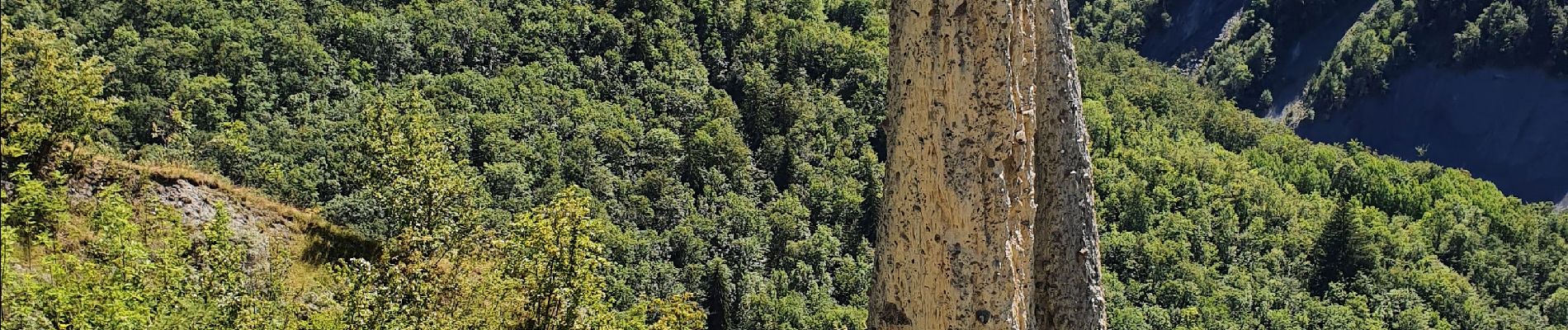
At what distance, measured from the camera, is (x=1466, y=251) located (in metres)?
66.1

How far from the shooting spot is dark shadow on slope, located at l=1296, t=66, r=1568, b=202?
10375 cm

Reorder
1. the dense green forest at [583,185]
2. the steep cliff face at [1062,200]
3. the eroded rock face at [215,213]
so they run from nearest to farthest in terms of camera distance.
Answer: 1. the steep cliff face at [1062,200]
2. the dense green forest at [583,185]
3. the eroded rock face at [215,213]

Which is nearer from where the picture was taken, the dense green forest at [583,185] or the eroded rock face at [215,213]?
the dense green forest at [583,185]

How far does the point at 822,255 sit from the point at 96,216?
3568 centimetres

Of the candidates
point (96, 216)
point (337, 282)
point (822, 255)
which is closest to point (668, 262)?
point (822, 255)

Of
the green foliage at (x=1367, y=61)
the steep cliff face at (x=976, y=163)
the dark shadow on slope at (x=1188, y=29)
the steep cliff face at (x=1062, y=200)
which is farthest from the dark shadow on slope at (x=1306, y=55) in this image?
the steep cliff face at (x=976, y=163)

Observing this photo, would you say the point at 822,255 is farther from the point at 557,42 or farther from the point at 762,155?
the point at 557,42

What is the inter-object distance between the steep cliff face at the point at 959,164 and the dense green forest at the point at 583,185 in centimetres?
710

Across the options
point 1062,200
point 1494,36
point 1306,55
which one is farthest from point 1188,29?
point 1062,200

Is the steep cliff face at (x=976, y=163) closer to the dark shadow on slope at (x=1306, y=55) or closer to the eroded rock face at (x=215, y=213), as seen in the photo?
the eroded rock face at (x=215, y=213)

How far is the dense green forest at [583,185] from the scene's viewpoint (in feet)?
69.7

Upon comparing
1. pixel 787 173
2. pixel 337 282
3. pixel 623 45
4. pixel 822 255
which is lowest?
pixel 337 282

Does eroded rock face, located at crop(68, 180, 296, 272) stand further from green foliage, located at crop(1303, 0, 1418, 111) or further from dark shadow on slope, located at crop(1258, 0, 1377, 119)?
dark shadow on slope, located at crop(1258, 0, 1377, 119)

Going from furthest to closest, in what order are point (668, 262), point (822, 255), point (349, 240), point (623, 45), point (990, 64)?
point (623, 45)
point (822, 255)
point (668, 262)
point (349, 240)
point (990, 64)
